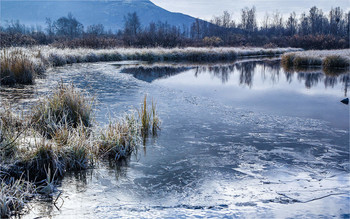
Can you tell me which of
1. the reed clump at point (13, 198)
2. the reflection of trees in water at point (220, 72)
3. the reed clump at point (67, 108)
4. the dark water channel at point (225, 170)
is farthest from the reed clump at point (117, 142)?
the reflection of trees in water at point (220, 72)

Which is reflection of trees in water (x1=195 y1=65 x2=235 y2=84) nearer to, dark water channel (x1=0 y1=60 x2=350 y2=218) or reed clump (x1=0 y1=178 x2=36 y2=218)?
dark water channel (x1=0 y1=60 x2=350 y2=218)

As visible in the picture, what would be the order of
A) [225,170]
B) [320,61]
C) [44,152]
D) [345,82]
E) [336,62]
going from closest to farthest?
1. [44,152]
2. [225,170]
3. [345,82]
4. [336,62]
5. [320,61]

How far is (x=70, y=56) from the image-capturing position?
18.2 metres

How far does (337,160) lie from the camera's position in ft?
13.8

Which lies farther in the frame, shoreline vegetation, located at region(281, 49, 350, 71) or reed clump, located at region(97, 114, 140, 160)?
shoreline vegetation, located at region(281, 49, 350, 71)

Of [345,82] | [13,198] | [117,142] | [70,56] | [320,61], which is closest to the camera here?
[13,198]

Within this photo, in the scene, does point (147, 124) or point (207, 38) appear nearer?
point (147, 124)

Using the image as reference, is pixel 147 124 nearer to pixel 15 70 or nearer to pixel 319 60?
pixel 15 70

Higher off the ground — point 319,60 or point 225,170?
point 319,60

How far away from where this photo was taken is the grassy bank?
10164 millimetres

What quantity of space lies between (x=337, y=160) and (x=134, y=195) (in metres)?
2.95

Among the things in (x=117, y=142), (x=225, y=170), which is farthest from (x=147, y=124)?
(x=225, y=170)

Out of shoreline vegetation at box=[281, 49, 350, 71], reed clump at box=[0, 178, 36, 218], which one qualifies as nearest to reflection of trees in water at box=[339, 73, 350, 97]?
shoreline vegetation at box=[281, 49, 350, 71]

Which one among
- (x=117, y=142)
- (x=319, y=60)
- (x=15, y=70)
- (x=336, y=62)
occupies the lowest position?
(x=117, y=142)
